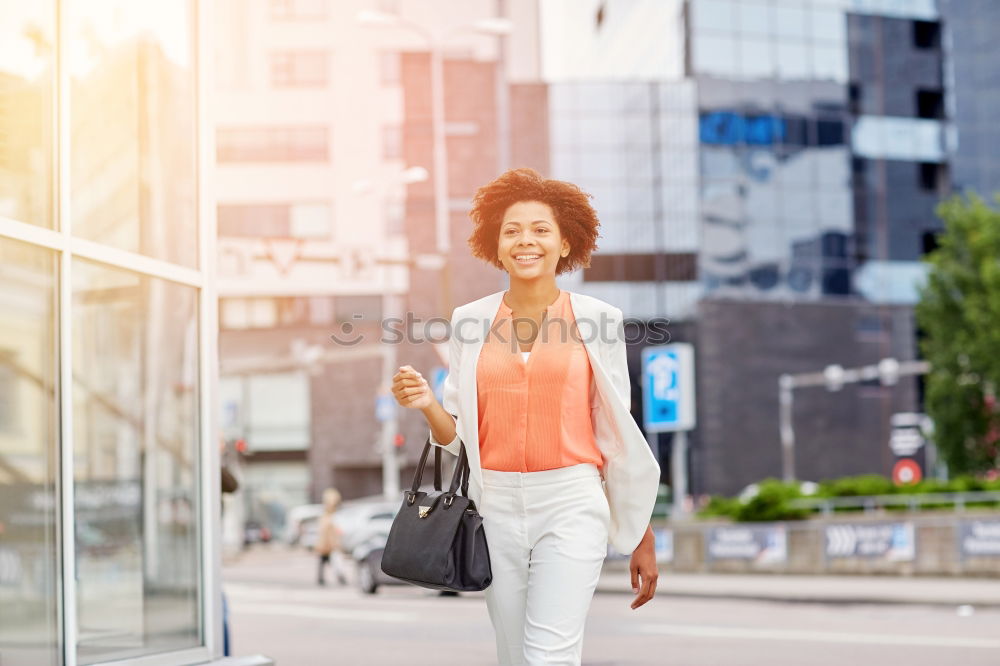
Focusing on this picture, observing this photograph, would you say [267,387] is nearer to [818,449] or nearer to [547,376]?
[818,449]

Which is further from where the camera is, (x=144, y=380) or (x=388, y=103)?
(x=388, y=103)

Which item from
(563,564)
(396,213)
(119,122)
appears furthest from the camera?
(396,213)

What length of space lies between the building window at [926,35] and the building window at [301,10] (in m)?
24.8

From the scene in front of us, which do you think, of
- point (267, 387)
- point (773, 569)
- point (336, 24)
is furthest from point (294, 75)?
point (773, 569)

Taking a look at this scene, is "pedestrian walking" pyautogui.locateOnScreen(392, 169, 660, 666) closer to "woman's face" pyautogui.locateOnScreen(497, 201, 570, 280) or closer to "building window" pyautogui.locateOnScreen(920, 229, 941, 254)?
"woman's face" pyautogui.locateOnScreen(497, 201, 570, 280)

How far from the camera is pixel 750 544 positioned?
30.8 meters

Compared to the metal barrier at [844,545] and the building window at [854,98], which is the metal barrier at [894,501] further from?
the building window at [854,98]

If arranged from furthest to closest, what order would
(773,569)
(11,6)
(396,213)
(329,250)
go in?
(396,213) < (329,250) < (773,569) < (11,6)

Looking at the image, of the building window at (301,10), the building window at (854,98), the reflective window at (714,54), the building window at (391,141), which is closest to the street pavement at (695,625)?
the reflective window at (714,54)

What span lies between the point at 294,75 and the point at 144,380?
6203 centimetres

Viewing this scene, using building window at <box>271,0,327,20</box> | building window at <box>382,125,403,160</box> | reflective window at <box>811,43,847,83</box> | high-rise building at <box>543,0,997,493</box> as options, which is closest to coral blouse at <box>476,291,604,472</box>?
high-rise building at <box>543,0,997,493</box>

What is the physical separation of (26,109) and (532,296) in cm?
345

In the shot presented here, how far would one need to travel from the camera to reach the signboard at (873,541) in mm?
26641

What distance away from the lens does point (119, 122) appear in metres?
8.41
